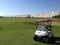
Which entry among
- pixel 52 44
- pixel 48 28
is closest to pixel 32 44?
pixel 52 44

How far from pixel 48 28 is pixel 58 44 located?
285cm

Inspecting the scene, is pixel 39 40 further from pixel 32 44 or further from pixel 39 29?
pixel 32 44

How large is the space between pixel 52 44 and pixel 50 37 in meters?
1.59

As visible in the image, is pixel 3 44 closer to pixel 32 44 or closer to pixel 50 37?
pixel 32 44

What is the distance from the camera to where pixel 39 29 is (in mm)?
20891

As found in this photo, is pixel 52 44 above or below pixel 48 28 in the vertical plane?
below

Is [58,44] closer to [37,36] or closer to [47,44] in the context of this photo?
[47,44]

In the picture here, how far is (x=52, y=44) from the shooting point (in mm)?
18688

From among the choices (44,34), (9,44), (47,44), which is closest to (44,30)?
(44,34)

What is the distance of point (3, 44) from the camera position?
18031mm

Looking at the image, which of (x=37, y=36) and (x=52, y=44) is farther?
(x=37, y=36)

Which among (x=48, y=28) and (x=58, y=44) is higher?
(x=48, y=28)

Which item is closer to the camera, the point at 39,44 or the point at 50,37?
the point at 39,44

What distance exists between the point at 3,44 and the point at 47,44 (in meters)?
4.26
